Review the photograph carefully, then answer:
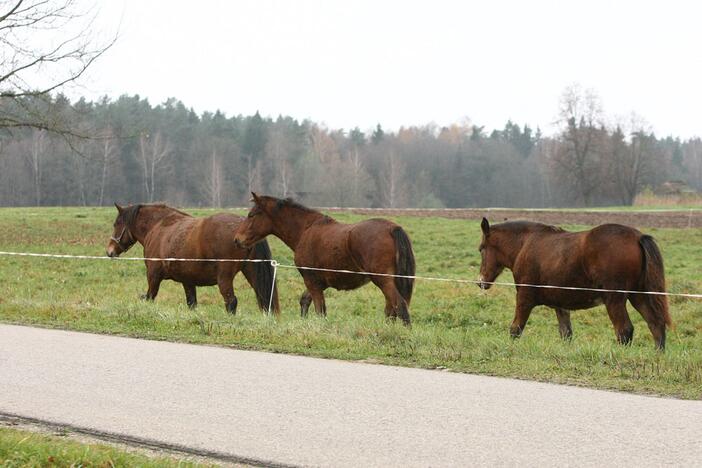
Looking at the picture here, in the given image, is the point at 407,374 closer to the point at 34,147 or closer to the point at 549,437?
the point at 549,437

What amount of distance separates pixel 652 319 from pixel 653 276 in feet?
1.89

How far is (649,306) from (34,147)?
3347 inches

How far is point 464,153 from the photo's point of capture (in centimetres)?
10900

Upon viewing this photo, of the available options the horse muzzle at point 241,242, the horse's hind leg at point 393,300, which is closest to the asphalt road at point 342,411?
the horse's hind leg at point 393,300

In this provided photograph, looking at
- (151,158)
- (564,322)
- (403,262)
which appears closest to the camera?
(564,322)

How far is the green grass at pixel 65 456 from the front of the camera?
4.69 metres

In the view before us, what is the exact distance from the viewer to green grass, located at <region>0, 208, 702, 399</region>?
807 centimetres

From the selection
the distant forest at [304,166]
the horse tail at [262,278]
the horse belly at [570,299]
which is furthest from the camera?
the distant forest at [304,166]

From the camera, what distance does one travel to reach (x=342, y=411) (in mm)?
6176

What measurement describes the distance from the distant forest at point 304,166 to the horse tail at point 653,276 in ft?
192

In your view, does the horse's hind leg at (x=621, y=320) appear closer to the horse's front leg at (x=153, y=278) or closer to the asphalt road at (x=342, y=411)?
the asphalt road at (x=342, y=411)

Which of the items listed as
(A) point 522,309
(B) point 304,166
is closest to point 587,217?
(A) point 522,309

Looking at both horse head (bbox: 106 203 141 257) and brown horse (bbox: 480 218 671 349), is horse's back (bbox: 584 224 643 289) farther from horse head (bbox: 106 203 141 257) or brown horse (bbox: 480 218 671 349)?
horse head (bbox: 106 203 141 257)

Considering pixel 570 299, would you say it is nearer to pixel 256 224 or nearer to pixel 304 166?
pixel 256 224
